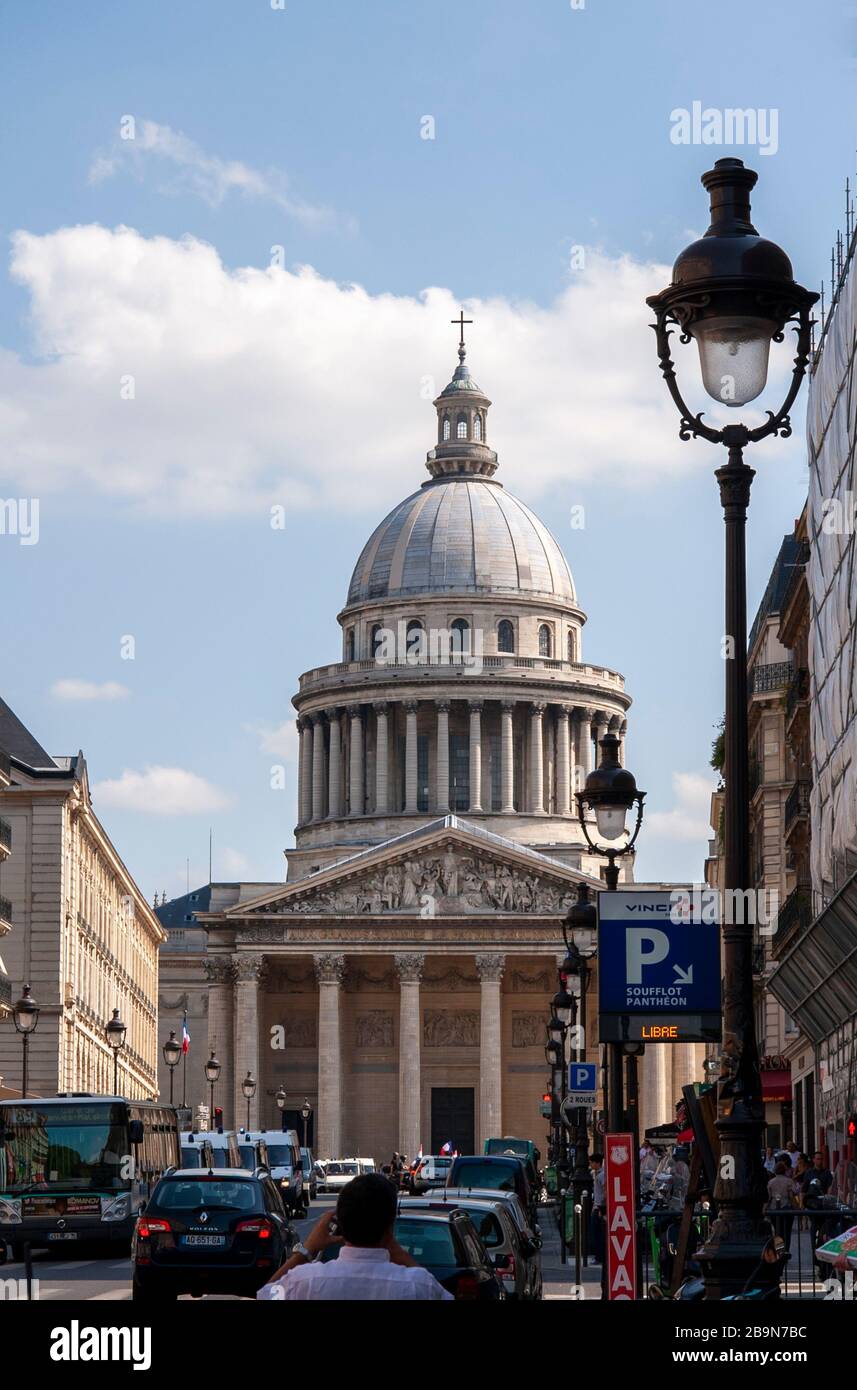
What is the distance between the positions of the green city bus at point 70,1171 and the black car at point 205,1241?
1310 cm

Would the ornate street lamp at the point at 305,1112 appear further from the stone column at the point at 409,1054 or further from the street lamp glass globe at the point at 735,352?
the street lamp glass globe at the point at 735,352

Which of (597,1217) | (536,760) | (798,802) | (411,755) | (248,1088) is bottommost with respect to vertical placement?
(597,1217)

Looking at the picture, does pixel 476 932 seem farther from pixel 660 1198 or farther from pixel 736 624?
pixel 736 624

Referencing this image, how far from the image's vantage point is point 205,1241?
86.7 ft

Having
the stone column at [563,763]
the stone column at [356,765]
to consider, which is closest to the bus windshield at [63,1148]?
the stone column at [563,763]

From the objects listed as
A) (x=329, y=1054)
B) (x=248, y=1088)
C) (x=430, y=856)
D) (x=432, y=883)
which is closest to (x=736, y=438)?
(x=248, y=1088)

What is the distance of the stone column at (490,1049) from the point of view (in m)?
130

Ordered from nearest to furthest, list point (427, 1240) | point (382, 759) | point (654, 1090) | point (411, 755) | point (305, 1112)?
point (427, 1240)
point (305, 1112)
point (654, 1090)
point (411, 755)
point (382, 759)

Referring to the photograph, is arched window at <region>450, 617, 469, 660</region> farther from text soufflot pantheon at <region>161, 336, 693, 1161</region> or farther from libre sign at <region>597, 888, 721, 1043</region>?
libre sign at <region>597, 888, 721, 1043</region>

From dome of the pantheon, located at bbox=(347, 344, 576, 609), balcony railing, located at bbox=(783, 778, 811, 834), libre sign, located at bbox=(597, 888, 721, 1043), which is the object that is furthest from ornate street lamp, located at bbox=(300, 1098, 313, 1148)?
libre sign, located at bbox=(597, 888, 721, 1043)

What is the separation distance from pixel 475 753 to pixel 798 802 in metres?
81.5

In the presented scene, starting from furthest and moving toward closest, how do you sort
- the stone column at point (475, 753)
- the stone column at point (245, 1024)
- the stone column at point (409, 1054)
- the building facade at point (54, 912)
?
1. the stone column at point (475, 753)
2. the stone column at point (245, 1024)
3. the stone column at point (409, 1054)
4. the building facade at point (54, 912)

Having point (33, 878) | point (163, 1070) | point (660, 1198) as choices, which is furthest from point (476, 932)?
point (660, 1198)

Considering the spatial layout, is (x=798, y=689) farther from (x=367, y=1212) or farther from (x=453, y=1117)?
(x=453, y=1117)
